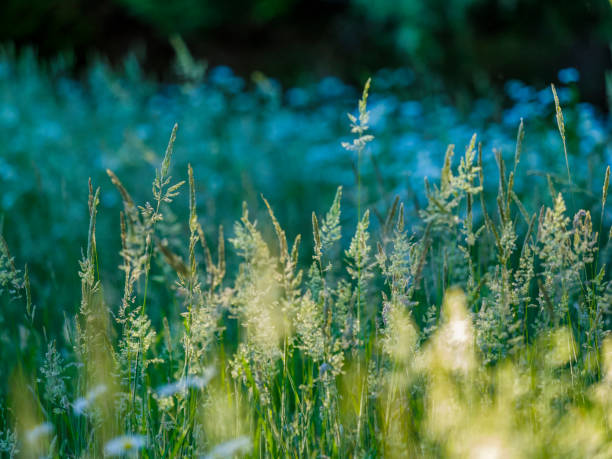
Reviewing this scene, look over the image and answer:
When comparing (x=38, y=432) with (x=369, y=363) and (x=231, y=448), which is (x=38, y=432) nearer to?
(x=231, y=448)

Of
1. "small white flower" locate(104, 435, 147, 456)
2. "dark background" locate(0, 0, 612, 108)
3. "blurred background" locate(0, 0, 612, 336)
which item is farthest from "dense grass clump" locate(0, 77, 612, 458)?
"dark background" locate(0, 0, 612, 108)

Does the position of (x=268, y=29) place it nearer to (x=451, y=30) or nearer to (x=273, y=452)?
(x=451, y=30)

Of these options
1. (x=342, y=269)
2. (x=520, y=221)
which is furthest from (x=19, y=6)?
(x=520, y=221)

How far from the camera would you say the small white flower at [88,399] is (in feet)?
4.05

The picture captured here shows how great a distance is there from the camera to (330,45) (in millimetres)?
8258

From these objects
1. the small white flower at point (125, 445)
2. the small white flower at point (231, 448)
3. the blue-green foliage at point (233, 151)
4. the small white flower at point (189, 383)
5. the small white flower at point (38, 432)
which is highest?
the blue-green foliage at point (233, 151)

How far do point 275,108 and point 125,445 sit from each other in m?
3.40

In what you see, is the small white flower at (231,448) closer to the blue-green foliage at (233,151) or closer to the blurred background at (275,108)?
the blurred background at (275,108)

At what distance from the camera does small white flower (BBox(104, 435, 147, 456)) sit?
1.18m

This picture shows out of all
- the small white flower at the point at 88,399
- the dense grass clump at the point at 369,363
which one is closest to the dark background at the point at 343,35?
the dense grass clump at the point at 369,363

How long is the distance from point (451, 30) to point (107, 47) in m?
5.89

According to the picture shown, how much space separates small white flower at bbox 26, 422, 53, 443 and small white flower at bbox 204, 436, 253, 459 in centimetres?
37

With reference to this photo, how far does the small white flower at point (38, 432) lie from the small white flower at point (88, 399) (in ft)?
0.23

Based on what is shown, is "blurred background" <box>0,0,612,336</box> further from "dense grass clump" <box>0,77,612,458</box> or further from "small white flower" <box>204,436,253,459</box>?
"small white flower" <box>204,436,253,459</box>
